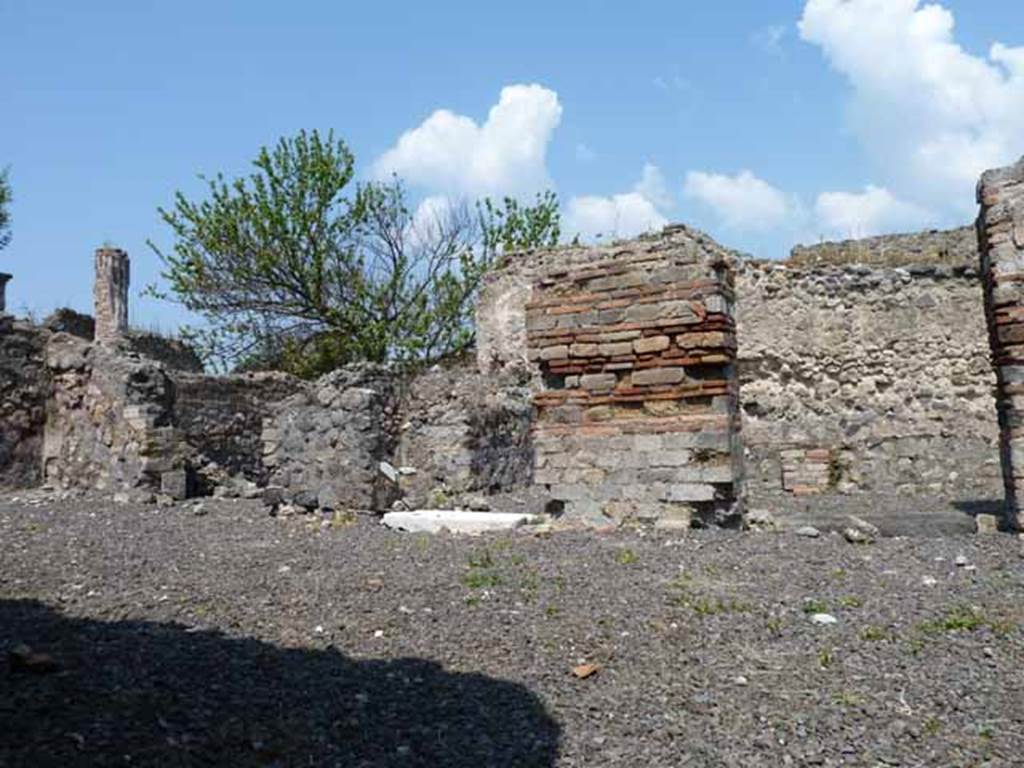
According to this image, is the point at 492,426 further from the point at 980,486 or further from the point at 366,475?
the point at 980,486

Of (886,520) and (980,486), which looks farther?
(980,486)

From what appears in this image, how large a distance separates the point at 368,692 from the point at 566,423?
4889 millimetres

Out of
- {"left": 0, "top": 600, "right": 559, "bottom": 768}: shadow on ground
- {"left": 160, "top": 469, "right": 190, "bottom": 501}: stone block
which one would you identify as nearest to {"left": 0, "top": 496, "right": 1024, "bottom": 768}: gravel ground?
{"left": 0, "top": 600, "right": 559, "bottom": 768}: shadow on ground

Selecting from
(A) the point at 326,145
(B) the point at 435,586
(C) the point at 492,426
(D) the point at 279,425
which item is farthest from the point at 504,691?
(A) the point at 326,145

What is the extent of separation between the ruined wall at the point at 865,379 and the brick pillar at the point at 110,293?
1687 cm

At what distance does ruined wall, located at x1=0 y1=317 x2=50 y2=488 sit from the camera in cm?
1230

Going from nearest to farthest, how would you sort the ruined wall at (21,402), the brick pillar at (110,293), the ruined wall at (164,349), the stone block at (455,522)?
1. the stone block at (455,522)
2. the ruined wall at (21,402)
3. the ruined wall at (164,349)
4. the brick pillar at (110,293)

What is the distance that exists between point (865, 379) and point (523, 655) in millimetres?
12062

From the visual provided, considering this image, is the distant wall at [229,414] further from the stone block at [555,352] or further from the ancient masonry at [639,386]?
the ancient masonry at [639,386]

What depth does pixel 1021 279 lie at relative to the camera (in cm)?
754

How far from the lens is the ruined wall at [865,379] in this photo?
530 inches

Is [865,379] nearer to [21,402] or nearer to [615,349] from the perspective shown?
[615,349]

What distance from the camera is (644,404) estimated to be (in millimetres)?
8102

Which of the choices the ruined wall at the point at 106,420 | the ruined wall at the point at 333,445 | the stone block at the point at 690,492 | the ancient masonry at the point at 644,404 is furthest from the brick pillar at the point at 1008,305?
the ruined wall at the point at 106,420
